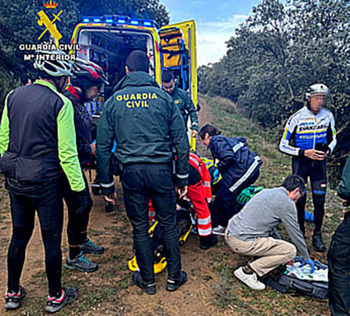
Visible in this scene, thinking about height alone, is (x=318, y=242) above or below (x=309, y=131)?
below

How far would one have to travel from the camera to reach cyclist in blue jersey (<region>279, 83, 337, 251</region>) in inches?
169

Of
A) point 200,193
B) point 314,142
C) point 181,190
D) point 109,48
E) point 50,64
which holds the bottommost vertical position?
point 200,193

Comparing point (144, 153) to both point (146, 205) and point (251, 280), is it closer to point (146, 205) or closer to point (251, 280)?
point (146, 205)

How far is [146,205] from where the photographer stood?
322 cm

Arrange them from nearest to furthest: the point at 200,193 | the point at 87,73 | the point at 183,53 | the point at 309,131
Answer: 1. the point at 87,73
2. the point at 200,193
3. the point at 309,131
4. the point at 183,53

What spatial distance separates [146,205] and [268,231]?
53.6 inches

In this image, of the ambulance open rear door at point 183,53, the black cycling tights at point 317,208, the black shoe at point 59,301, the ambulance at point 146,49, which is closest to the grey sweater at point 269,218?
the black cycling tights at point 317,208

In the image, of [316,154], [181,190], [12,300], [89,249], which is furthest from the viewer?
[316,154]

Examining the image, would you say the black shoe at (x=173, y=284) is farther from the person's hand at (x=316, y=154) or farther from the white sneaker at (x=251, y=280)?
the person's hand at (x=316, y=154)

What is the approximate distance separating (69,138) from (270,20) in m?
21.7

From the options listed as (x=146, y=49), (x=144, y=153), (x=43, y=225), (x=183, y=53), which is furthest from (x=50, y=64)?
(x=183, y=53)

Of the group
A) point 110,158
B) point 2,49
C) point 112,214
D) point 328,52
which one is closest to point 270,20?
point 328,52

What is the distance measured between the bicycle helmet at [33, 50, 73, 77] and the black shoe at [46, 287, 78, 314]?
6.47 feet

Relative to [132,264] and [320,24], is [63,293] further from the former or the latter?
[320,24]
